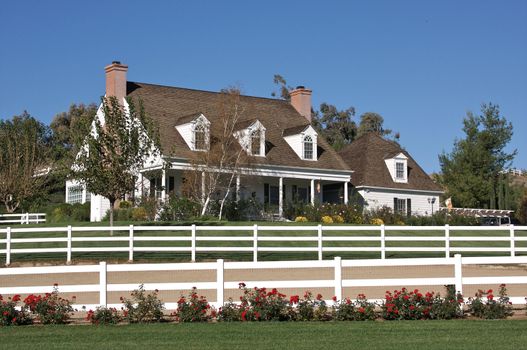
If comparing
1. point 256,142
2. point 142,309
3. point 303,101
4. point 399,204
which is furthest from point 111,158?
point 399,204

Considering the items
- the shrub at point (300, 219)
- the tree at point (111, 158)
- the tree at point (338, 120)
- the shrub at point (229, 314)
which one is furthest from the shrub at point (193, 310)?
the tree at point (338, 120)

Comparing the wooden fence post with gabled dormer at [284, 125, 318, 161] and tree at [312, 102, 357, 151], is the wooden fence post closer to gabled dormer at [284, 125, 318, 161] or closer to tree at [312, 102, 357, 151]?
gabled dormer at [284, 125, 318, 161]

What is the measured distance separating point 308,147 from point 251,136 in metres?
5.65

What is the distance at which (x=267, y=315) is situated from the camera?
1347cm

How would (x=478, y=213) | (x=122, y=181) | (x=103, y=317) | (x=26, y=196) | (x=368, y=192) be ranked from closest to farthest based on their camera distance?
(x=103, y=317)
(x=122, y=181)
(x=26, y=196)
(x=368, y=192)
(x=478, y=213)

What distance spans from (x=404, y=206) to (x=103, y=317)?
38.3m

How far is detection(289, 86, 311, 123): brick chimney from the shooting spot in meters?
50.6

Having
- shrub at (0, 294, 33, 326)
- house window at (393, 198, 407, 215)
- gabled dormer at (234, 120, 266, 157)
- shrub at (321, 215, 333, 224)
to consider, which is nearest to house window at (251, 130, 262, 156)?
gabled dormer at (234, 120, 266, 157)

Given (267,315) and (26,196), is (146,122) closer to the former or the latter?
(26,196)

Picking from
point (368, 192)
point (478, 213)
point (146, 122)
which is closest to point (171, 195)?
point (146, 122)

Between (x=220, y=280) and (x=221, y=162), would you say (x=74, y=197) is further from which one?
(x=220, y=280)

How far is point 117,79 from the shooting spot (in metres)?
42.2

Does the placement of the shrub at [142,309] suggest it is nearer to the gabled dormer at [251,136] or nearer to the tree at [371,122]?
the gabled dormer at [251,136]

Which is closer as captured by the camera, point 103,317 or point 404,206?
point 103,317
